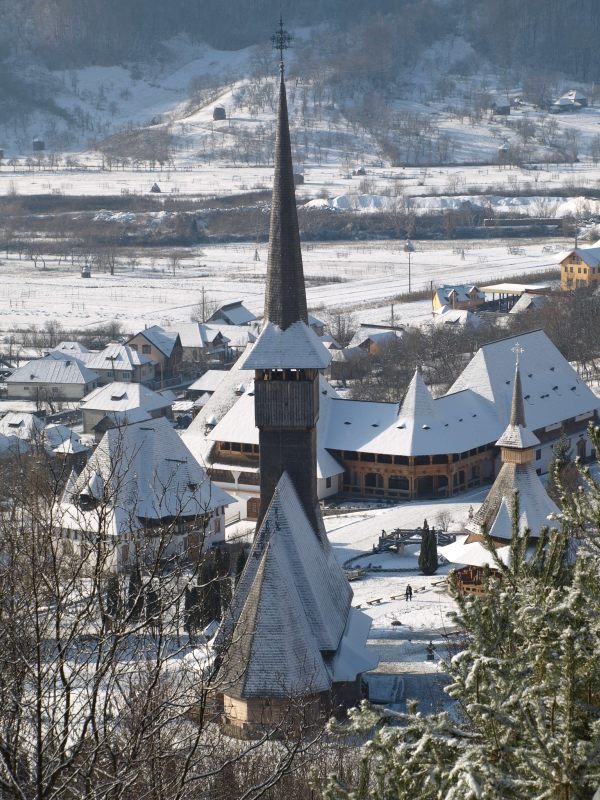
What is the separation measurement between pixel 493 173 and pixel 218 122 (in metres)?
41.0

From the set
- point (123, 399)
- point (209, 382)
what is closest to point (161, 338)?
point (209, 382)

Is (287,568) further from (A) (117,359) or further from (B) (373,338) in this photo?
(B) (373,338)

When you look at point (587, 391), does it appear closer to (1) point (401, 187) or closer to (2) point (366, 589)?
(2) point (366, 589)

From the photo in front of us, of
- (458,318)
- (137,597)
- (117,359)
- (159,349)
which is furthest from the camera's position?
(458,318)

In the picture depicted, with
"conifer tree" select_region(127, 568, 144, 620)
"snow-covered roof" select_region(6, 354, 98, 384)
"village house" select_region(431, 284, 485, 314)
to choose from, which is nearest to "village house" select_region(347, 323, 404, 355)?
"village house" select_region(431, 284, 485, 314)

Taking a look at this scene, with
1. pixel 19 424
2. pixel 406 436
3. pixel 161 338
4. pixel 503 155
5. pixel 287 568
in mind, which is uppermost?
pixel 287 568

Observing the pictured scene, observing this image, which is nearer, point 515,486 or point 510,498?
point 510,498

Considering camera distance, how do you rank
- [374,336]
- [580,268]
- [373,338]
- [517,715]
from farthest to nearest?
[580,268] → [374,336] → [373,338] → [517,715]

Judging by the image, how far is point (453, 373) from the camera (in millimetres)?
68500

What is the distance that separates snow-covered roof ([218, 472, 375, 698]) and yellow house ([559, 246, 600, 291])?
64617 mm

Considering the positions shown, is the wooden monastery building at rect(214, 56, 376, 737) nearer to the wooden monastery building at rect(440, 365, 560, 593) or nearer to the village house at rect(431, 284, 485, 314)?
the wooden monastery building at rect(440, 365, 560, 593)

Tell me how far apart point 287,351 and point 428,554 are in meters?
10.0

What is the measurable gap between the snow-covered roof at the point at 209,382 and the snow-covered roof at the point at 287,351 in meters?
32.7

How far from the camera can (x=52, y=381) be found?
70.1 meters
